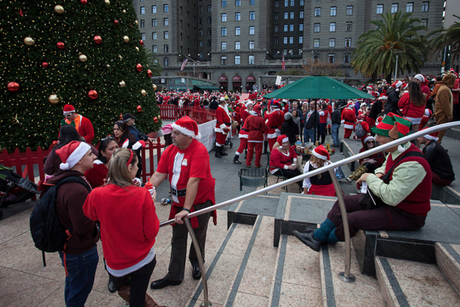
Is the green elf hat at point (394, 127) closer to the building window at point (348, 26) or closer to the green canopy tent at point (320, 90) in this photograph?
the green canopy tent at point (320, 90)

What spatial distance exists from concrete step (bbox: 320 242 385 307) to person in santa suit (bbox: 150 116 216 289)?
1509 mm

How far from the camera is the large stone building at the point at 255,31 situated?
53.6 meters

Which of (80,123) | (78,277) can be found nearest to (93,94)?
(80,123)

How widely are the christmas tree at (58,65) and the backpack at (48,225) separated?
5976 mm

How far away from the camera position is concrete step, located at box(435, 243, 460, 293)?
2.49 metres

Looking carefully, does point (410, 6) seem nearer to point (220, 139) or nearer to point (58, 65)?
point (220, 139)

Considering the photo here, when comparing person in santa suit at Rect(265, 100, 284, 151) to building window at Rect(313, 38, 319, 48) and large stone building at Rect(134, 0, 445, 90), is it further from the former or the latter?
building window at Rect(313, 38, 319, 48)

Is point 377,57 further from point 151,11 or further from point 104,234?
point 151,11

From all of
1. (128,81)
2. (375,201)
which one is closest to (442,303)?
(375,201)

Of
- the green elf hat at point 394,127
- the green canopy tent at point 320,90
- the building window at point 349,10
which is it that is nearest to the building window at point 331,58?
the building window at point 349,10

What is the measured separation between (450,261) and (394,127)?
1.39 meters

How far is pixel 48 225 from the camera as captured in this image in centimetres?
251

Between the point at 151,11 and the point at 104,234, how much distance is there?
75317 mm

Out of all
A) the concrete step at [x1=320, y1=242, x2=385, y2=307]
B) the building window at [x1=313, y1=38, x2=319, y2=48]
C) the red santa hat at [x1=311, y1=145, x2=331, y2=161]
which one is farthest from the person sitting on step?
the building window at [x1=313, y1=38, x2=319, y2=48]
